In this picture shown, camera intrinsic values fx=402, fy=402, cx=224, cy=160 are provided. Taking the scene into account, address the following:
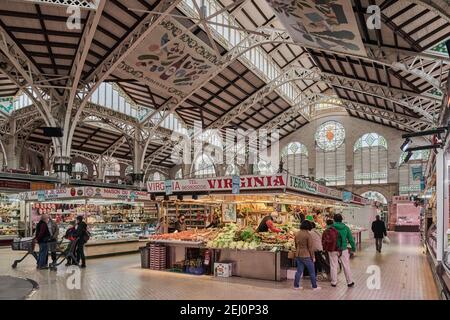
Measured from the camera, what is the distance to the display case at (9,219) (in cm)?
1705

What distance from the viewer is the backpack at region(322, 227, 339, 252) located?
24.6ft

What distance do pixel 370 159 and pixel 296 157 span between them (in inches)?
249

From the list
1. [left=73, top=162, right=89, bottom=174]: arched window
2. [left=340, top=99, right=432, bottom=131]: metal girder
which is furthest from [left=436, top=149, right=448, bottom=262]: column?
[left=73, top=162, right=89, bottom=174]: arched window

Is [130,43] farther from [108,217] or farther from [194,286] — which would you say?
[194,286]

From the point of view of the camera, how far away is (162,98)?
22.4 metres

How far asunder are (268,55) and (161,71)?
8.27 metres

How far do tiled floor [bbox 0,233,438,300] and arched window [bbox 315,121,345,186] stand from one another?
24.7 meters

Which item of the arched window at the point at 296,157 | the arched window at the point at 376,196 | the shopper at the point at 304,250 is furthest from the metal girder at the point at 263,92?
the shopper at the point at 304,250

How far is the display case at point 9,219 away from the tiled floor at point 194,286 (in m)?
7.97

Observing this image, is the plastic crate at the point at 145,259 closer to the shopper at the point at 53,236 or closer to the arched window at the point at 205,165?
the shopper at the point at 53,236

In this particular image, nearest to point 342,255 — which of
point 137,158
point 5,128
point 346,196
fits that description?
point 346,196

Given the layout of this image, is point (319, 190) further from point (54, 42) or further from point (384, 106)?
point (384, 106)

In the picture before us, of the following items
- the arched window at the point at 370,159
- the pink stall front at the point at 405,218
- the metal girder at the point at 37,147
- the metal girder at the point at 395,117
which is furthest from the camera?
the arched window at the point at 370,159
